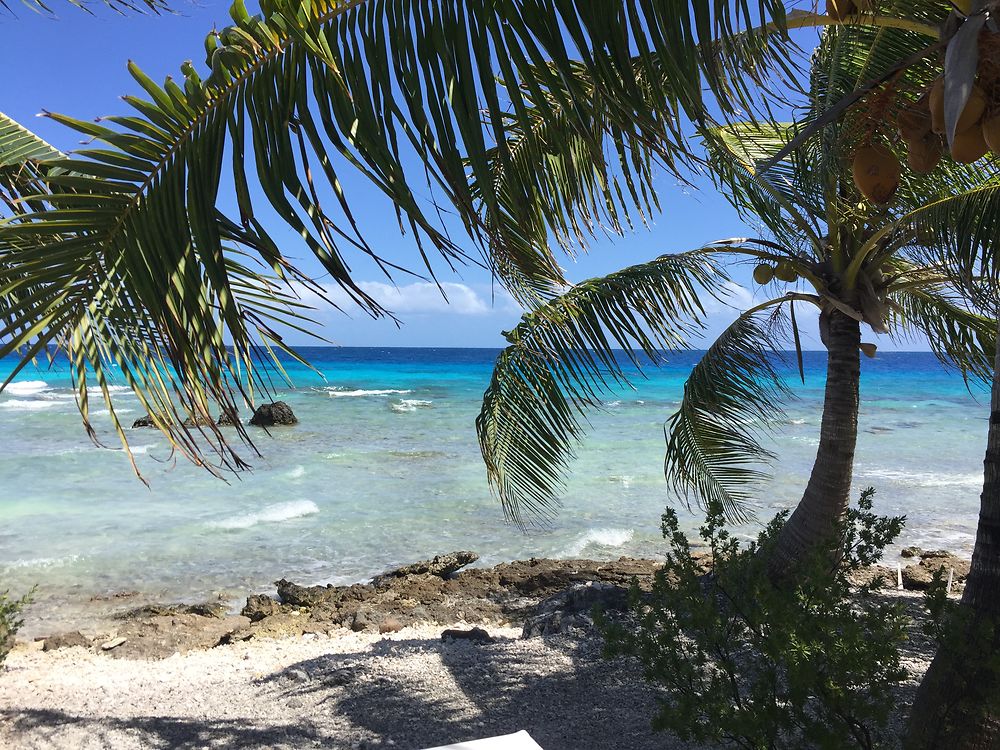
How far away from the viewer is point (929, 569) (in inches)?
300

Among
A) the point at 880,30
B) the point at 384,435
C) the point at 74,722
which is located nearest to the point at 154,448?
the point at 384,435

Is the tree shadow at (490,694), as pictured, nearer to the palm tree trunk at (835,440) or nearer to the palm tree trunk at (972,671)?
the palm tree trunk at (972,671)

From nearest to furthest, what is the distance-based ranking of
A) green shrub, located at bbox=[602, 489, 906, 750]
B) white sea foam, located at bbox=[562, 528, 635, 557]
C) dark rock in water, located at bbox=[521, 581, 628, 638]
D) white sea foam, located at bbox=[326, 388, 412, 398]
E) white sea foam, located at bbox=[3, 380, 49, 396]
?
1. green shrub, located at bbox=[602, 489, 906, 750]
2. dark rock in water, located at bbox=[521, 581, 628, 638]
3. white sea foam, located at bbox=[562, 528, 635, 557]
4. white sea foam, located at bbox=[3, 380, 49, 396]
5. white sea foam, located at bbox=[326, 388, 412, 398]

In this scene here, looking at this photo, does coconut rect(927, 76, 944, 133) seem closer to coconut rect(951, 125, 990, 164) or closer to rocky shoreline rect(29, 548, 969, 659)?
coconut rect(951, 125, 990, 164)

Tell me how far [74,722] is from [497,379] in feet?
10.1

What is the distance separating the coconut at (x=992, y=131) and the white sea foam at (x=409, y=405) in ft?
88.9

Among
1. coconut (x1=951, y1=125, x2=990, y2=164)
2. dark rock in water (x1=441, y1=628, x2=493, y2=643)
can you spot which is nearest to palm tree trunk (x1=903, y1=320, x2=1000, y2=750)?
coconut (x1=951, y1=125, x2=990, y2=164)

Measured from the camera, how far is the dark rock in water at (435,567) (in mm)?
8328

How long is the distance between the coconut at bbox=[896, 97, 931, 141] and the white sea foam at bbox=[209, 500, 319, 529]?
9962 mm

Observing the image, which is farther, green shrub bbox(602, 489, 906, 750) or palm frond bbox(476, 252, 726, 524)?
palm frond bbox(476, 252, 726, 524)

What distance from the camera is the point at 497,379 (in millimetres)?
5180

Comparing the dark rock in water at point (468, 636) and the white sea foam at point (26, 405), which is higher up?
the dark rock in water at point (468, 636)

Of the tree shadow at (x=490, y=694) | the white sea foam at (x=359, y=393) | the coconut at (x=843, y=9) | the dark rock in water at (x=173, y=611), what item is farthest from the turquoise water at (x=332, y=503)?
the white sea foam at (x=359, y=393)

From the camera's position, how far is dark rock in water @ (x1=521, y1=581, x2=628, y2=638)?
548 centimetres
